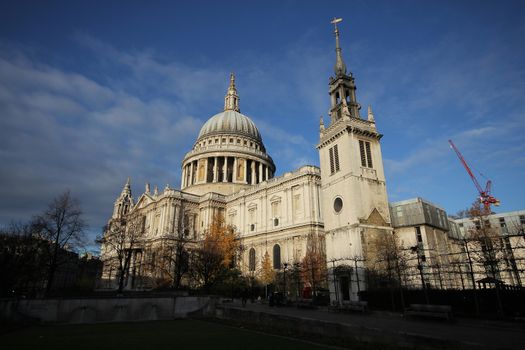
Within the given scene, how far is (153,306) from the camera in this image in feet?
79.2

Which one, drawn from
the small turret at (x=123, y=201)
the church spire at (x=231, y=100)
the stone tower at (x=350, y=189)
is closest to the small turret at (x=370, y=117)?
the stone tower at (x=350, y=189)

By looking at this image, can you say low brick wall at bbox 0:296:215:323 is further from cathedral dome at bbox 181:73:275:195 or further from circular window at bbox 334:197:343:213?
cathedral dome at bbox 181:73:275:195

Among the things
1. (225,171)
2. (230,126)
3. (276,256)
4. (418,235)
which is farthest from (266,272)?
(230,126)

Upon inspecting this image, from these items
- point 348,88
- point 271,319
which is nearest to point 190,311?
point 271,319

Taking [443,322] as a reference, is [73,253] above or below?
above

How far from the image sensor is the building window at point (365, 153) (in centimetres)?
3600

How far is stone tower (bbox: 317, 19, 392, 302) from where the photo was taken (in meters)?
32.1

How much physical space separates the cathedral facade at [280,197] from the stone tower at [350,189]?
10 cm

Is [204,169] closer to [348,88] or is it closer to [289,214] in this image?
[289,214]

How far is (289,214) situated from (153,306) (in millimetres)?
28753

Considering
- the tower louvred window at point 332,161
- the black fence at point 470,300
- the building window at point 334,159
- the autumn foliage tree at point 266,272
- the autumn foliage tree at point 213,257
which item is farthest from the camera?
the autumn foliage tree at point 266,272

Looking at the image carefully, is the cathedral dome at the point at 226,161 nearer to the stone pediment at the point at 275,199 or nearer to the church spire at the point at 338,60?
the stone pediment at the point at 275,199

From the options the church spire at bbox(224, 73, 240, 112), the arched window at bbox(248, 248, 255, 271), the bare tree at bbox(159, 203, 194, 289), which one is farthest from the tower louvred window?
the church spire at bbox(224, 73, 240, 112)

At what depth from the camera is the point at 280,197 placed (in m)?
52.9
